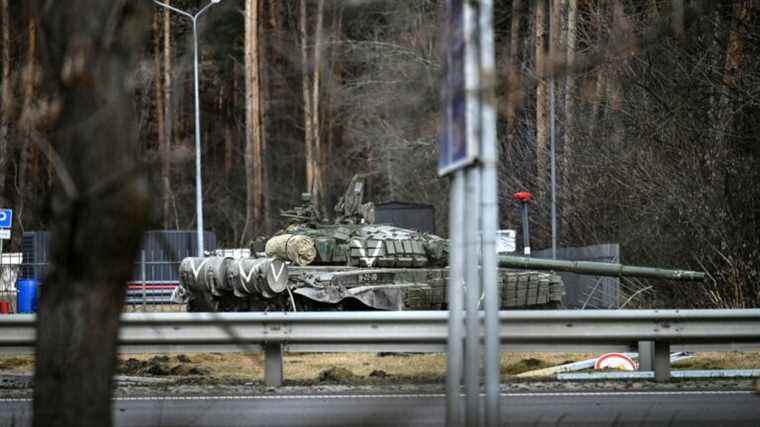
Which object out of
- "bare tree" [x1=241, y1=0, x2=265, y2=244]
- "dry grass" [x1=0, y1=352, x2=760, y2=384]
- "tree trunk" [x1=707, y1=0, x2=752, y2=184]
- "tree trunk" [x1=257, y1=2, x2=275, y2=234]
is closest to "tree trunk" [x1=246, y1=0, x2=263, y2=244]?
"bare tree" [x1=241, y1=0, x2=265, y2=244]

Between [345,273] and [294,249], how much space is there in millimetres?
1464

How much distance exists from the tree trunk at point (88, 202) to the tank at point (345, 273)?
38.6 feet

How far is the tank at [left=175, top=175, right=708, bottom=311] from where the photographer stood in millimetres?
16906

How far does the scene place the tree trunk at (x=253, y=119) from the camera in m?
37.4

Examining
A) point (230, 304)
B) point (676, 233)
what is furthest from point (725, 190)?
point (230, 304)

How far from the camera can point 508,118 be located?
5164mm

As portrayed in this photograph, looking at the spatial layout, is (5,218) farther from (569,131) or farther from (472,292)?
(472,292)

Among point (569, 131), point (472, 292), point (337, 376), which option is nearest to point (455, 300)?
point (472, 292)

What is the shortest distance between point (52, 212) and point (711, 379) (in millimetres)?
8404

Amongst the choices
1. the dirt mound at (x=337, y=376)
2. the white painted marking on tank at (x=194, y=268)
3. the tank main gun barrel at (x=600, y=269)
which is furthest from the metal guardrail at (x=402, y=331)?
the white painted marking on tank at (x=194, y=268)

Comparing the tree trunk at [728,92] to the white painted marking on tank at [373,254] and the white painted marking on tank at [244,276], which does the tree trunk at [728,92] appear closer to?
the white painted marking on tank at [373,254]

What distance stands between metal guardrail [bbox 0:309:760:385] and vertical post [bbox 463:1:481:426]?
5864 millimetres

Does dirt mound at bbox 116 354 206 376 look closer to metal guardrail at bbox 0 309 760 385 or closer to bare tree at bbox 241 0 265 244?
metal guardrail at bbox 0 309 760 385

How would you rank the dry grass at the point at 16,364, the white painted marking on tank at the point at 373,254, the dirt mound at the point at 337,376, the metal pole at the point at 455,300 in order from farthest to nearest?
the white painted marking on tank at the point at 373,254
the dry grass at the point at 16,364
the dirt mound at the point at 337,376
the metal pole at the point at 455,300
